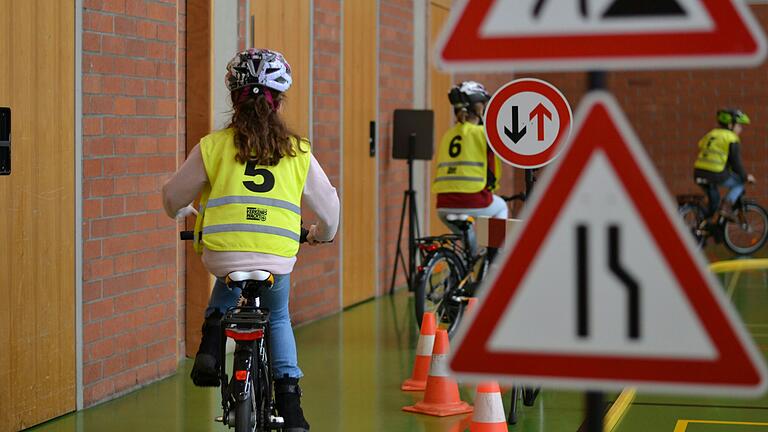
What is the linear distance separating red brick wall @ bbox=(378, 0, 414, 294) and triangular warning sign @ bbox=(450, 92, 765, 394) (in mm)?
10478

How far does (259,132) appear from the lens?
17.8ft

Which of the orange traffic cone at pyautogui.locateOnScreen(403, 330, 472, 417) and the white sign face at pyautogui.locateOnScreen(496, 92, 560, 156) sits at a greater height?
the white sign face at pyautogui.locateOnScreen(496, 92, 560, 156)

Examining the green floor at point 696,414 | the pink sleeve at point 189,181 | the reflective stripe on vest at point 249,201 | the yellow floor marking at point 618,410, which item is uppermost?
the pink sleeve at point 189,181

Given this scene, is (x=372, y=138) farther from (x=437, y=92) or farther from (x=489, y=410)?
(x=489, y=410)

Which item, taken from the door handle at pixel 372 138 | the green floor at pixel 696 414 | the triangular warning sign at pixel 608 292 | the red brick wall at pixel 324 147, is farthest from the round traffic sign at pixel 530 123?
the door handle at pixel 372 138

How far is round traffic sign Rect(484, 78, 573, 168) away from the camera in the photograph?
7191 mm

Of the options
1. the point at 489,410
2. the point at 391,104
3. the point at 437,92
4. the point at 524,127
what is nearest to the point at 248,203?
the point at 489,410

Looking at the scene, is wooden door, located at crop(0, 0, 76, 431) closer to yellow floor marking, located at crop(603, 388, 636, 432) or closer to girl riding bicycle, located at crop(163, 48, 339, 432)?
girl riding bicycle, located at crop(163, 48, 339, 432)

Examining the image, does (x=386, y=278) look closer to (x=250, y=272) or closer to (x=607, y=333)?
(x=250, y=272)

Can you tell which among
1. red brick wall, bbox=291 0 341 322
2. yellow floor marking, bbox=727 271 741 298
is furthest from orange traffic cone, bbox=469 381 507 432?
yellow floor marking, bbox=727 271 741 298

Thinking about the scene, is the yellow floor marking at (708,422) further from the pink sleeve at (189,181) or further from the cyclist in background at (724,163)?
the cyclist in background at (724,163)

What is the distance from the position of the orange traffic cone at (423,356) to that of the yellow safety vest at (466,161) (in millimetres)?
2104

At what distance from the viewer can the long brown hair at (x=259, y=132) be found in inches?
213

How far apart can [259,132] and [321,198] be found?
40 cm
